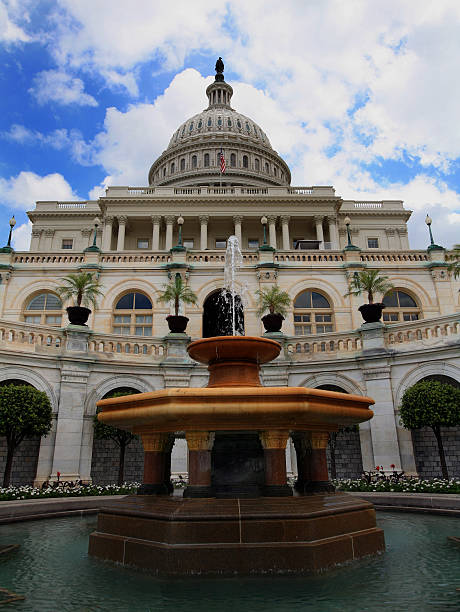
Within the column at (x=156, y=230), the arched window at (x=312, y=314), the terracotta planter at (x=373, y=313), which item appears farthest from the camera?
the column at (x=156, y=230)

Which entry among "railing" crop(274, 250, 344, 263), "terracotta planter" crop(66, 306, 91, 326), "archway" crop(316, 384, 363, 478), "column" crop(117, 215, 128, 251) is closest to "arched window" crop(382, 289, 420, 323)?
"railing" crop(274, 250, 344, 263)

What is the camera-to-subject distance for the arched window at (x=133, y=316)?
105 ft

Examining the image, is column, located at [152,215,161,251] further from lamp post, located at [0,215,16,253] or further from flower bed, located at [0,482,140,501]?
flower bed, located at [0,482,140,501]

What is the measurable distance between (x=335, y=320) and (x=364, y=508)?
76.7ft

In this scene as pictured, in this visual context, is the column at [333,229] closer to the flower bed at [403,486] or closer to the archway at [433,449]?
the archway at [433,449]

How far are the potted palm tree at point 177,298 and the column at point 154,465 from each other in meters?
12.2

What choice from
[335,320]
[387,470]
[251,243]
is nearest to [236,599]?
[387,470]

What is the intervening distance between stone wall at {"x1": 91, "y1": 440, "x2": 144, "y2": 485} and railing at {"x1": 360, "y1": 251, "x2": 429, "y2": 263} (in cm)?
2117

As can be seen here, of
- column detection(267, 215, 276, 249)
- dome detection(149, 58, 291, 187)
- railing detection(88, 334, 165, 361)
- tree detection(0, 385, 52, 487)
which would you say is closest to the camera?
tree detection(0, 385, 52, 487)

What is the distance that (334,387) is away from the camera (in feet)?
75.8

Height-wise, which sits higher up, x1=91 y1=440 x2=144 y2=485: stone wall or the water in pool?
x1=91 y1=440 x2=144 y2=485: stone wall

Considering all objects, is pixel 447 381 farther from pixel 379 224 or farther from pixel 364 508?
pixel 379 224

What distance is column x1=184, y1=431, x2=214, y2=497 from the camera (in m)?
9.59

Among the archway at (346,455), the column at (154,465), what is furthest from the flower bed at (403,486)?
the column at (154,465)
